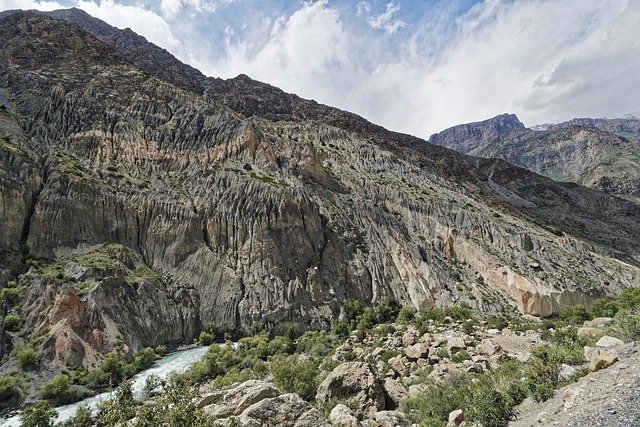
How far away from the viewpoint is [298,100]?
5221 inches

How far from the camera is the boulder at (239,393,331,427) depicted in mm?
10305

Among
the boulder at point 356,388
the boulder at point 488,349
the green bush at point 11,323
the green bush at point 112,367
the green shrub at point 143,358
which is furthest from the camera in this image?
the green shrub at point 143,358

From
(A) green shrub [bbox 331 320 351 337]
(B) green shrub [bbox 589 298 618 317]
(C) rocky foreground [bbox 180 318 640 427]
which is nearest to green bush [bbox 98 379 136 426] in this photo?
(C) rocky foreground [bbox 180 318 640 427]

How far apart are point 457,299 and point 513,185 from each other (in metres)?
97.0

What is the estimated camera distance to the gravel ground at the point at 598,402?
8641 mm

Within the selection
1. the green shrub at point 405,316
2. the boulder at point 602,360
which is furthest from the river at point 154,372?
the boulder at point 602,360

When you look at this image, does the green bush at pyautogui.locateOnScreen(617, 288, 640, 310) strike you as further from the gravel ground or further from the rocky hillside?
the gravel ground

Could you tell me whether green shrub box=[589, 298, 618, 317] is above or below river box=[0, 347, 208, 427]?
below

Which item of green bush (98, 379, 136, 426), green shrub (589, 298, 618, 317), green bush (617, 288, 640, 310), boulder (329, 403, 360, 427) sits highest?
green bush (98, 379, 136, 426)

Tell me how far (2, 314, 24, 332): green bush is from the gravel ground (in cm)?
3971

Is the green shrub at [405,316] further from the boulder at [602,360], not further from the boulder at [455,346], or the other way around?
the boulder at [602,360]

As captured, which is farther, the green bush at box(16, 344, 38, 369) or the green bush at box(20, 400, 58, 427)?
the green bush at box(16, 344, 38, 369)

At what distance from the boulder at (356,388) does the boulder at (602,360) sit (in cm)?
934

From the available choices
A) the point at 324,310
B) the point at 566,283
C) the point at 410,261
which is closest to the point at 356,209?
the point at 410,261
